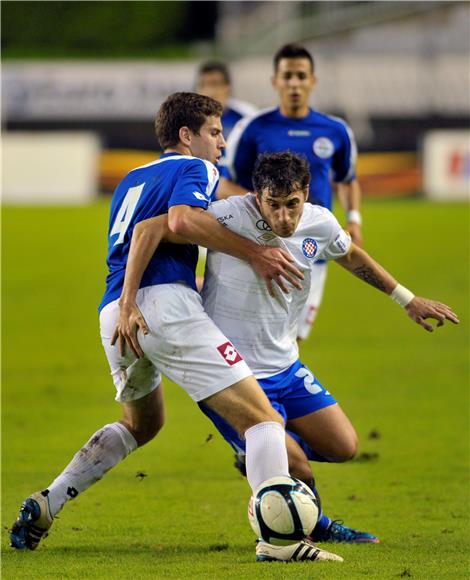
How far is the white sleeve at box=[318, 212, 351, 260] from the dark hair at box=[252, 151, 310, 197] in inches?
17.9

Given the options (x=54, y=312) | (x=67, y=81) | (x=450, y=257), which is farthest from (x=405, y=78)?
(x=54, y=312)

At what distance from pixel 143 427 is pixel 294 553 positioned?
4.13 ft

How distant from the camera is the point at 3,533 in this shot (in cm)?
682

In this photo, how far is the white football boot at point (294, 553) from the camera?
19.0 feet

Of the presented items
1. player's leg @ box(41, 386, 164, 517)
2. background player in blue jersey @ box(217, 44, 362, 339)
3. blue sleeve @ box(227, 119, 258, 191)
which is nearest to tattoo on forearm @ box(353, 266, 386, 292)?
player's leg @ box(41, 386, 164, 517)

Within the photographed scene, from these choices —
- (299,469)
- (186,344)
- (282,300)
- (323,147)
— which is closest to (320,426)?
(299,469)

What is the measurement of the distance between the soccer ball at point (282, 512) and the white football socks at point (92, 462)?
1219 mm

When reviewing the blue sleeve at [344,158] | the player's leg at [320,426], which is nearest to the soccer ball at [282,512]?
the player's leg at [320,426]

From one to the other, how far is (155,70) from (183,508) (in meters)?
30.7

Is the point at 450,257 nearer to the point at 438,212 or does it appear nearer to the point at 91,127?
the point at 438,212

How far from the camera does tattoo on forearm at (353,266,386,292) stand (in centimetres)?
661

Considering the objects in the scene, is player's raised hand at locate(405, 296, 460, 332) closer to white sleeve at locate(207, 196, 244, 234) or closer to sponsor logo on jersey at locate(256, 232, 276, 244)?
sponsor logo on jersey at locate(256, 232, 276, 244)

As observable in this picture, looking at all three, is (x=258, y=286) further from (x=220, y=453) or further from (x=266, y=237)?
(x=220, y=453)

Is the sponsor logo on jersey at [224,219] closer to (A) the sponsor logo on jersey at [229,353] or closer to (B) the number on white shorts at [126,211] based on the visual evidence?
(B) the number on white shorts at [126,211]
